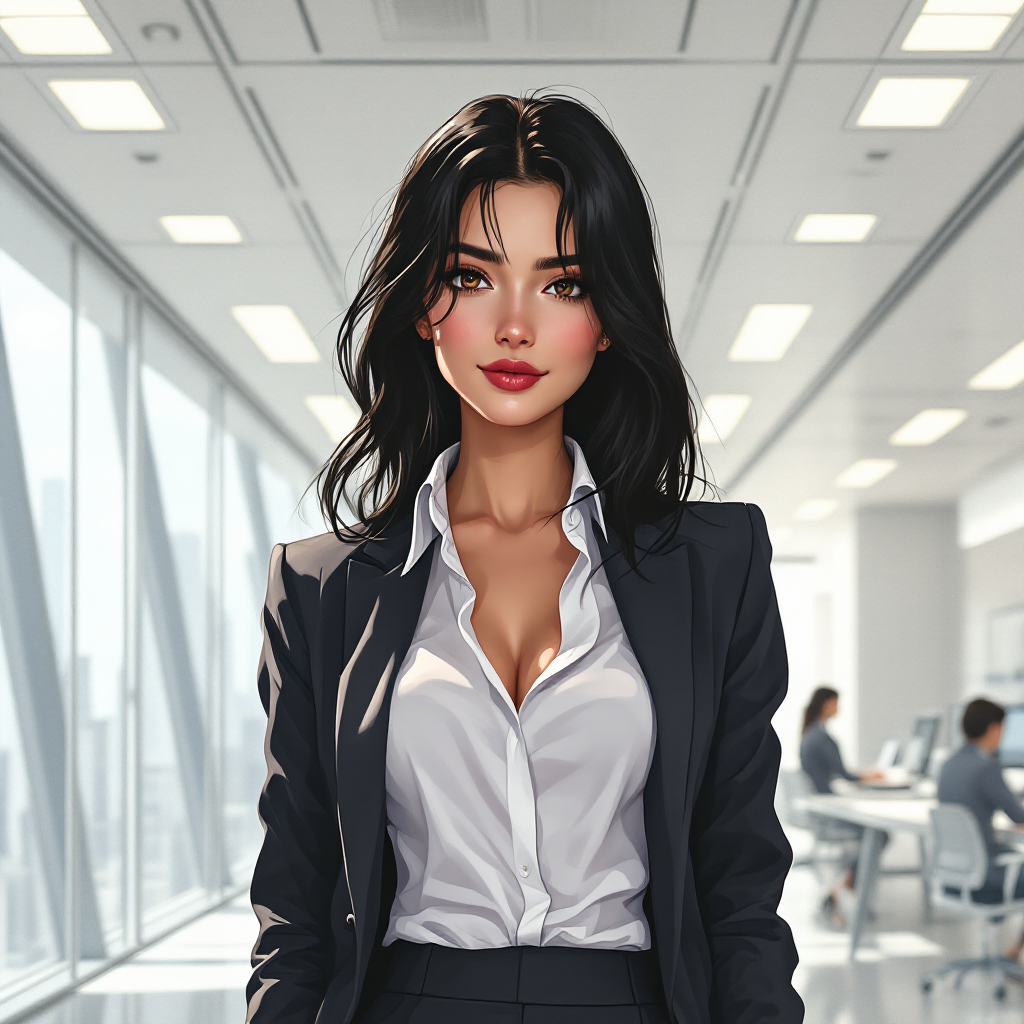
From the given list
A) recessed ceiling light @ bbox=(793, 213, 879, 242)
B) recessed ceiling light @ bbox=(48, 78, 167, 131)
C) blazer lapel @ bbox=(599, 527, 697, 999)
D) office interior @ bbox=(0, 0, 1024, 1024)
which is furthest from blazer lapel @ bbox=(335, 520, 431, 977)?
recessed ceiling light @ bbox=(793, 213, 879, 242)

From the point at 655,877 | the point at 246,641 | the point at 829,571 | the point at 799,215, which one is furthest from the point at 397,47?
the point at 829,571

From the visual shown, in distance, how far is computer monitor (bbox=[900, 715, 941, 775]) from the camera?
10461 mm

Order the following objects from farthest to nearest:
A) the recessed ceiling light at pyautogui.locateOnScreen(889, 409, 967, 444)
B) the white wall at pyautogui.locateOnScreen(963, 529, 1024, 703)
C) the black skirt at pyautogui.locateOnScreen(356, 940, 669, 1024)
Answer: the white wall at pyautogui.locateOnScreen(963, 529, 1024, 703) → the recessed ceiling light at pyautogui.locateOnScreen(889, 409, 967, 444) → the black skirt at pyautogui.locateOnScreen(356, 940, 669, 1024)

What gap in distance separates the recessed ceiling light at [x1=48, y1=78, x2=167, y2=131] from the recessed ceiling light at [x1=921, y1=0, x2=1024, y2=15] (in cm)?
282

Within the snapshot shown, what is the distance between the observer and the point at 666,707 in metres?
1.11

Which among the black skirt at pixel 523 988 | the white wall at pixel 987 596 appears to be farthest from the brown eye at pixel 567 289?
the white wall at pixel 987 596

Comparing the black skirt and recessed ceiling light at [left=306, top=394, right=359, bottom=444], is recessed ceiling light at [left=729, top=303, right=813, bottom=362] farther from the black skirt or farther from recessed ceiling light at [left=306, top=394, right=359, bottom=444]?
the black skirt

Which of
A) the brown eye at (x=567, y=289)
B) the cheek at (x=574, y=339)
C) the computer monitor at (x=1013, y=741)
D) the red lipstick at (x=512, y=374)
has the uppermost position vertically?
the brown eye at (x=567, y=289)

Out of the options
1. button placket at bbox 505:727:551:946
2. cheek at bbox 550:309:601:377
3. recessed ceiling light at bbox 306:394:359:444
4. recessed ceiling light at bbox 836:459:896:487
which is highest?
recessed ceiling light at bbox 306:394:359:444

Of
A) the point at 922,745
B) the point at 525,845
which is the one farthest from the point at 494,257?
the point at 922,745

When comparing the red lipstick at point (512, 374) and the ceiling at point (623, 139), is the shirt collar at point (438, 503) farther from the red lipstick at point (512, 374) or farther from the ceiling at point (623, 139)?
the ceiling at point (623, 139)

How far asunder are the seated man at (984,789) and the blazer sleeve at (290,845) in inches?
209

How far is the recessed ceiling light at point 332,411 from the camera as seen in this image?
29.1 feet

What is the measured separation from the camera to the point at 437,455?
1372 mm
